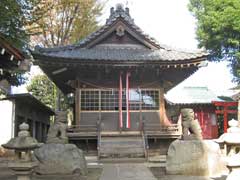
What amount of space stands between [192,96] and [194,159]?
24016 millimetres

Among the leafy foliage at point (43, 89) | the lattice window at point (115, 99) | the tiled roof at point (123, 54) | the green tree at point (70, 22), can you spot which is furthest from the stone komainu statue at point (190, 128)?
the leafy foliage at point (43, 89)

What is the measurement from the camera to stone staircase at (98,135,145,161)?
1697 centimetres

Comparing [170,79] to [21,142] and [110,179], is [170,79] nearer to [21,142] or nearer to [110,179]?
[110,179]

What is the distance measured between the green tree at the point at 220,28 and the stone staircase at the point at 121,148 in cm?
1408

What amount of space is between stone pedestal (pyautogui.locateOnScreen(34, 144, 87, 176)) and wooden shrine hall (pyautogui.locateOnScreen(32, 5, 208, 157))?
241 inches

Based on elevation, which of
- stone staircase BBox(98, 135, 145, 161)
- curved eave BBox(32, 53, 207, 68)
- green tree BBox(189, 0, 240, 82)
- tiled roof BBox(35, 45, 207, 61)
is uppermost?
green tree BBox(189, 0, 240, 82)

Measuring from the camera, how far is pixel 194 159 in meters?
12.2

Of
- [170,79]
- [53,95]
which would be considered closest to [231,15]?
[170,79]

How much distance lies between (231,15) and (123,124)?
46.6 feet

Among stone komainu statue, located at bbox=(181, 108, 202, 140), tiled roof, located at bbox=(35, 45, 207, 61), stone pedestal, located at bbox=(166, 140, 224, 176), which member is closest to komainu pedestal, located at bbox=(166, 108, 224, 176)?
stone pedestal, located at bbox=(166, 140, 224, 176)

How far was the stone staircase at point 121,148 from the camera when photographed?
1697cm

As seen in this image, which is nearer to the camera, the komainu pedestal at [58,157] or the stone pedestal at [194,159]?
the komainu pedestal at [58,157]

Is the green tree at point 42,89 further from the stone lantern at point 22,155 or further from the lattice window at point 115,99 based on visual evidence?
the stone lantern at point 22,155

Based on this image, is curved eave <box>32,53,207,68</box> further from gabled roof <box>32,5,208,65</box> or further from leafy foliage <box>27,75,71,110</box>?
leafy foliage <box>27,75,71,110</box>
